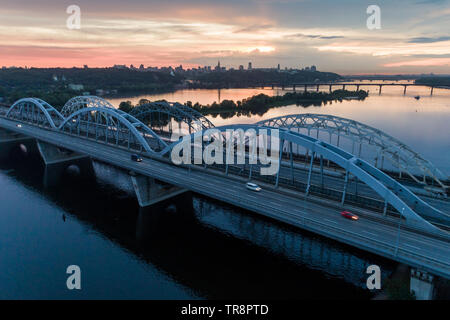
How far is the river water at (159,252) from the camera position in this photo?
3731 cm

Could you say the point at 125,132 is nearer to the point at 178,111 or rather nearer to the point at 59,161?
the point at 59,161

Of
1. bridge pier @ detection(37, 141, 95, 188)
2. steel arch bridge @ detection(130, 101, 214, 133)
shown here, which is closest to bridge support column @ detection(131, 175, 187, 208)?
bridge pier @ detection(37, 141, 95, 188)

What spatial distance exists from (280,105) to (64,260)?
163170 millimetres

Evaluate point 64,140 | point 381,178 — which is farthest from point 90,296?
point 64,140

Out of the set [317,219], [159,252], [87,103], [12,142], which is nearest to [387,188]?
[317,219]

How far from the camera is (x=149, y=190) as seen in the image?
189 ft

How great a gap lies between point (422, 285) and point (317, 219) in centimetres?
1177

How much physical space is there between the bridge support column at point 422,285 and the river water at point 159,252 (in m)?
6.48

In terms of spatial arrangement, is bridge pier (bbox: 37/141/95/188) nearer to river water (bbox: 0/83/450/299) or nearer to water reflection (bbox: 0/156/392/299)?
river water (bbox: 0/83/450/299)

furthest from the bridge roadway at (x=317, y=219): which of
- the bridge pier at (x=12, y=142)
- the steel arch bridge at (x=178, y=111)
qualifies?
the bridge pier at (x=12, y=142)

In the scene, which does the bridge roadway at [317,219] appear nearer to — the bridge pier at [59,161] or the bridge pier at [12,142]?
the bridge pier at [59,161]

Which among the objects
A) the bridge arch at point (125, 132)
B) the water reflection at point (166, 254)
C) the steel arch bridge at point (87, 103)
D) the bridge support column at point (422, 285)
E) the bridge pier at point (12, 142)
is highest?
the steel arch bridge at point (87, 103)

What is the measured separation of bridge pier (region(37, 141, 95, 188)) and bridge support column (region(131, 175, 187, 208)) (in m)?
25.8
